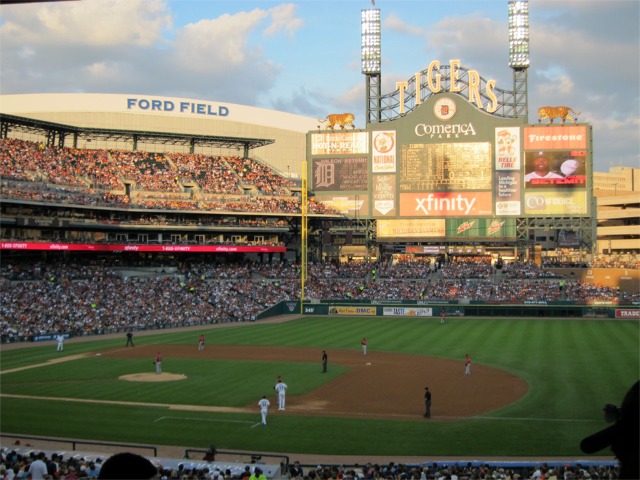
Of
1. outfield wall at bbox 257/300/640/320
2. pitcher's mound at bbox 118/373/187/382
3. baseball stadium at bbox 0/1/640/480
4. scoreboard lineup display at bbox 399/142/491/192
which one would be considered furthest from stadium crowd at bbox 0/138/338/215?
pitcher's mound at bbox 118/373/187/382

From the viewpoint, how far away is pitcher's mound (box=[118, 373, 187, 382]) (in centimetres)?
3038

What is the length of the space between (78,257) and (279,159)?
36.6 m

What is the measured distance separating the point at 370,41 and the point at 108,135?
108 feet

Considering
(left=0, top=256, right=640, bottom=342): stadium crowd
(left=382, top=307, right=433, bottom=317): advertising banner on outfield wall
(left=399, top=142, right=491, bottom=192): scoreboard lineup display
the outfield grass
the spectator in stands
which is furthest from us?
(left=399, top=142, right=491, bottom=192): scoreboard lineup display

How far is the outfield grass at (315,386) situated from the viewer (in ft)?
67.4

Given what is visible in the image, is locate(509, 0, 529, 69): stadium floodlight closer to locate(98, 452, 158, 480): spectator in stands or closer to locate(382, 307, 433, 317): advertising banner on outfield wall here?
locate(382, 307, 433, 317): advertising banner on outfield wall

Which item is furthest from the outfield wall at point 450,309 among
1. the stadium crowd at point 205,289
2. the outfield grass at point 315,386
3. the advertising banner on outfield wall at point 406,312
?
the outfield grass at point 315,386

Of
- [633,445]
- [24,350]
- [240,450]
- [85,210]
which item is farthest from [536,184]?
[633,445]

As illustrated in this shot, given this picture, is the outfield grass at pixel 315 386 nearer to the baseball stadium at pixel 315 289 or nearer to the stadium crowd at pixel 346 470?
the baseball stadium at pixel 315 289

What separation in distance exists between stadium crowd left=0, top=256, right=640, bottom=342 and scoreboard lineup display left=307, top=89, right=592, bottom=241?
526 centimetres

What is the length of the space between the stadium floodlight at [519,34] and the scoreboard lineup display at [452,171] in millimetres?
7605

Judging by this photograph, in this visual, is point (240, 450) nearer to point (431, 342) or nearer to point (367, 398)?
point (367, 398)

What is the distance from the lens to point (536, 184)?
69.0 m

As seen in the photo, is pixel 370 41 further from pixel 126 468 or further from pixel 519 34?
pixel 126 468
